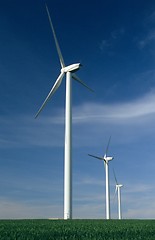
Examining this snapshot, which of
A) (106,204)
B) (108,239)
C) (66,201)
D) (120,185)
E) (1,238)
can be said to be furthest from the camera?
(120,185)

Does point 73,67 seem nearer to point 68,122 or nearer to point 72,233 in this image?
point 68,122

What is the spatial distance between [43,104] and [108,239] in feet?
112

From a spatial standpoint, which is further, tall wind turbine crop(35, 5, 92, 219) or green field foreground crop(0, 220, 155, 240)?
tall wind turbine crop(35, 5, 92, 219)

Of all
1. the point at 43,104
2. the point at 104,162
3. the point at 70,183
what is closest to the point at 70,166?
the point at 70,183

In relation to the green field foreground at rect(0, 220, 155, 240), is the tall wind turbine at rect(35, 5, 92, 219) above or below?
above

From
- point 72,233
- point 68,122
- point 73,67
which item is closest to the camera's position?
point 72,233

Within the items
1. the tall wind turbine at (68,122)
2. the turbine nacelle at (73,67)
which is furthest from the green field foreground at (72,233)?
the turbine nacelle at (73,67)

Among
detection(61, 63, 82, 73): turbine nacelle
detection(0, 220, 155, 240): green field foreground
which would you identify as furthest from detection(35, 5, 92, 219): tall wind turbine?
detection(0, 220, 155, 240): green field foreground

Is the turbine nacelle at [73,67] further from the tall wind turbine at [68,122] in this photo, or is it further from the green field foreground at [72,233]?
the green field foreground at [72,233]

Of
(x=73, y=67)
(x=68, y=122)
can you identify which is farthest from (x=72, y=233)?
(x=73, y=67)

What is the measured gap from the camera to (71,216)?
1578 inches

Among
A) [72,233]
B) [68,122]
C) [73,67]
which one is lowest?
[72,233]

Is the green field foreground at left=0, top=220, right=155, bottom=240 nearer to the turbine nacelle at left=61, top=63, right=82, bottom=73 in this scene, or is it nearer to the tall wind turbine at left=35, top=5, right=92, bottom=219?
the tall wind turbine at left=35, top=5, right=92, bottom=219

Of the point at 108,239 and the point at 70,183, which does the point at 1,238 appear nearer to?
the point at 108,239
